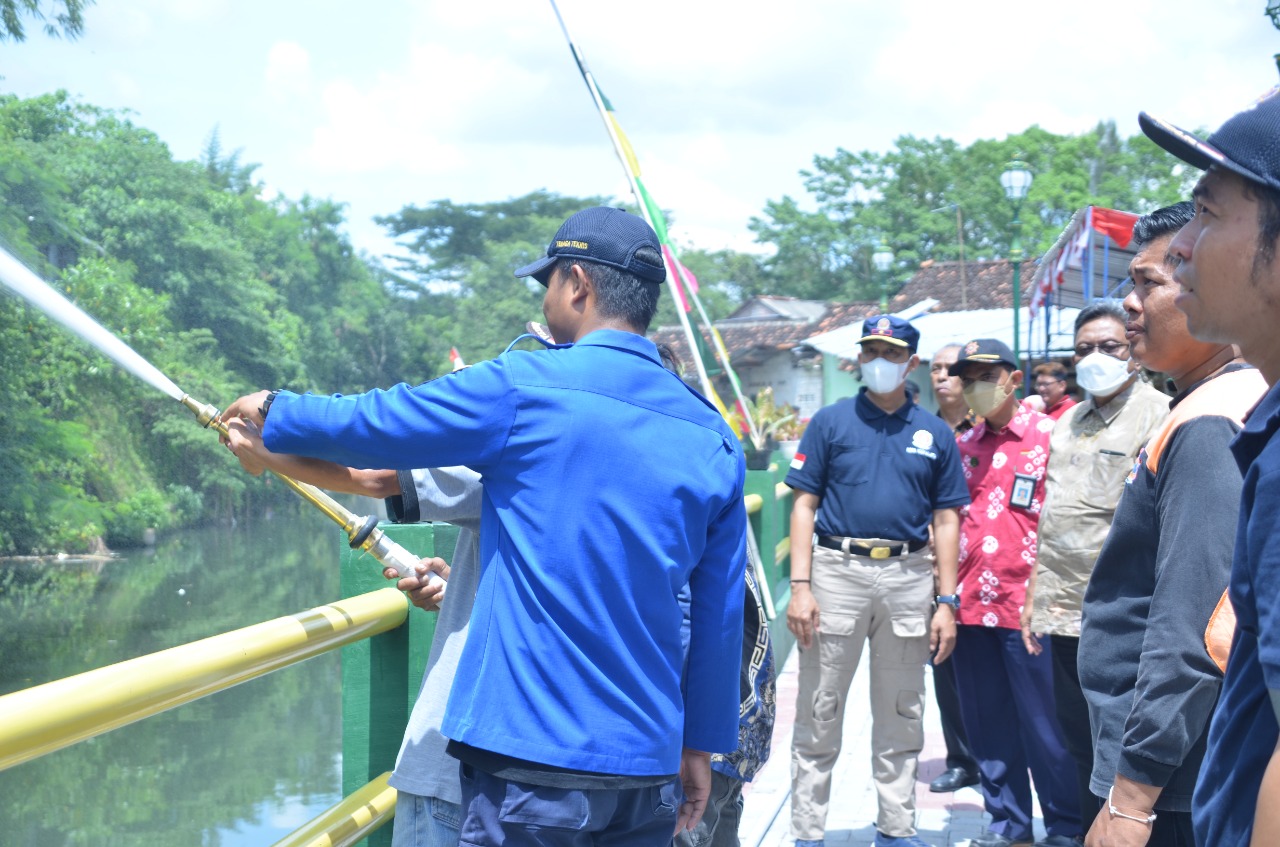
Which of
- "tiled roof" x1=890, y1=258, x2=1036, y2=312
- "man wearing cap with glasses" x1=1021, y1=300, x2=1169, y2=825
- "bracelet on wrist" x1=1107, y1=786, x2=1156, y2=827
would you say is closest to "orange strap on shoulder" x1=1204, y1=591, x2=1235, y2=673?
"bracelet on wrist" x1=1107, y1=786, x2=1156, y2=827

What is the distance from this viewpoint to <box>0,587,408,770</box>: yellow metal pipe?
5.31ft

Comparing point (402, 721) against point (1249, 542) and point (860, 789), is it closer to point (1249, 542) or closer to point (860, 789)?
point (1249, 542)

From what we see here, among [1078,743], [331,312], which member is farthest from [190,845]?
[331,312]

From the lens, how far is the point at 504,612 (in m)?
2.16

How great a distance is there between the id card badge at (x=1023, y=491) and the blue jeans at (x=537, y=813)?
128 inches

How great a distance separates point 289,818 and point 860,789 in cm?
704

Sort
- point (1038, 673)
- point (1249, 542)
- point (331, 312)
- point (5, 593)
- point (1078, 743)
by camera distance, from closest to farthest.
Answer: point (1249, 542)
point (1078, 743)
point (1038, 673)
point (5, 593)
point (331, 312)

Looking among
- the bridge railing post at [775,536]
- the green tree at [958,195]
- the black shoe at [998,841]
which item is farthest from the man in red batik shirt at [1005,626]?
the green tree at [958,195]

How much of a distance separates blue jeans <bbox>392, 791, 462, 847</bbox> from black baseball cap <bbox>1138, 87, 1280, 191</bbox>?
169 cm

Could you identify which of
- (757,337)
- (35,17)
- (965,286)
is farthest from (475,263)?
(35,17)

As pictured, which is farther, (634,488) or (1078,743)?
(1078,743)

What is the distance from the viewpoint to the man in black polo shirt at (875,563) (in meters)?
4.88

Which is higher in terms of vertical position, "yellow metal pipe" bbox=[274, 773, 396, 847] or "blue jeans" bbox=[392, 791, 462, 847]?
"blue jeans" bbox=[392, 791, 462, 847]

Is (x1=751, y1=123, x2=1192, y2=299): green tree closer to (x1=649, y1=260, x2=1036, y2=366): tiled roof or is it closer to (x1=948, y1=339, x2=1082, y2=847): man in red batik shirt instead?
(x1=649, y1=260, x2=1036, y2=366): tiled roof
